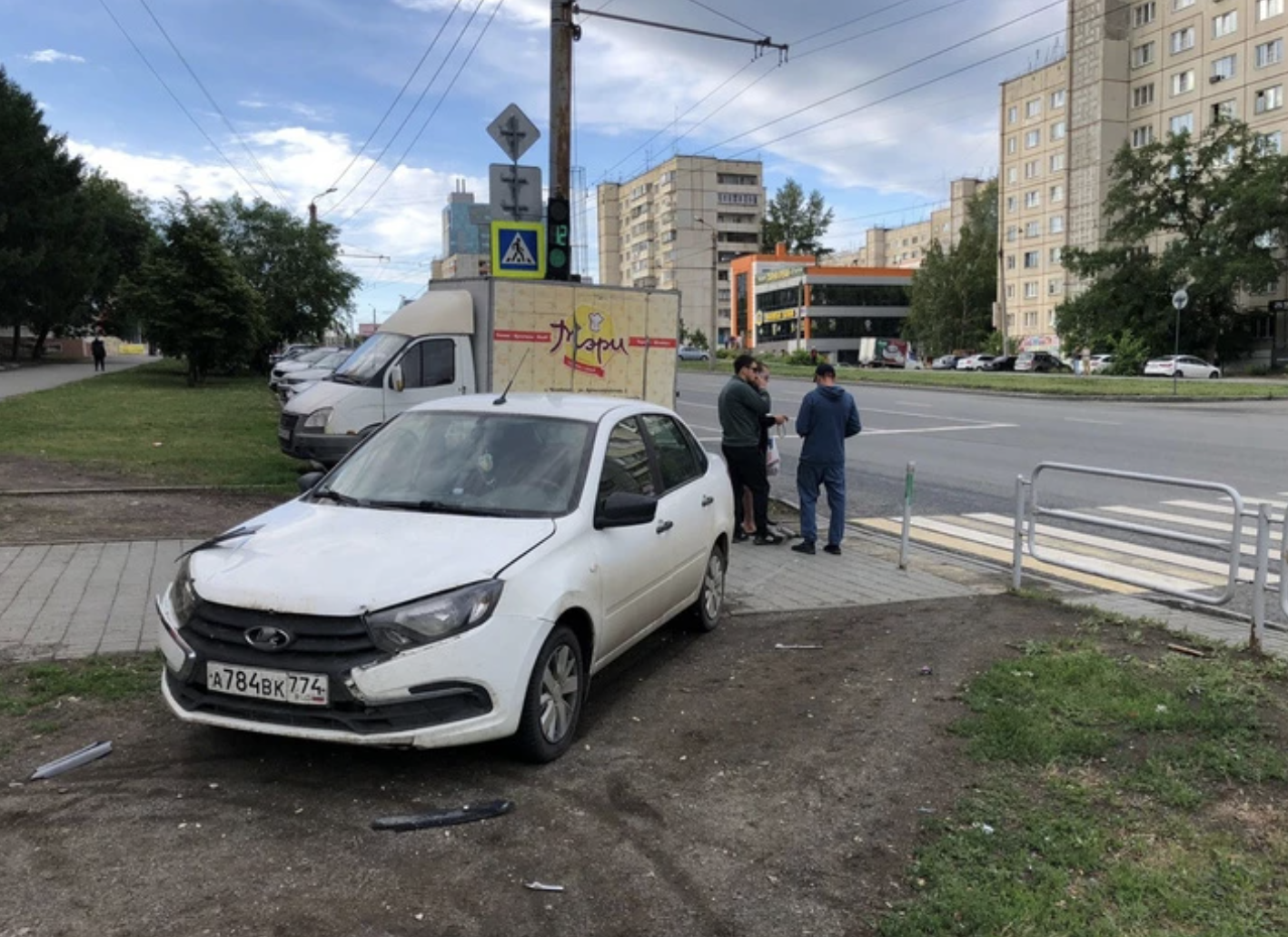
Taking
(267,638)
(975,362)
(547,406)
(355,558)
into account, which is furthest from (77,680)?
(975,362)

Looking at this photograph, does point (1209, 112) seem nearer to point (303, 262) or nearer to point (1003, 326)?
point (1003, 326)

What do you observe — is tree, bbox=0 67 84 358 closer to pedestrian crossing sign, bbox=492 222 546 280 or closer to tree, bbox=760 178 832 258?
pedestrian crossing sign, bbox=492 222 546 280

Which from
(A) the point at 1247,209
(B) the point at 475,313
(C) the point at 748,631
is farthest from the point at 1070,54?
(C) the point at 748,631

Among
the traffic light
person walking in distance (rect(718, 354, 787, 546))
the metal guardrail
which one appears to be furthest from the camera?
the traffic light

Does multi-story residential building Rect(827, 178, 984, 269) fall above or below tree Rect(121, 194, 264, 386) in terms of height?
above

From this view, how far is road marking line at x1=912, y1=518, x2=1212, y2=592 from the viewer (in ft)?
24.9

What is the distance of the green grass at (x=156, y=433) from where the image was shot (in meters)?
13.1

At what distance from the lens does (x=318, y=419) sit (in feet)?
40.5

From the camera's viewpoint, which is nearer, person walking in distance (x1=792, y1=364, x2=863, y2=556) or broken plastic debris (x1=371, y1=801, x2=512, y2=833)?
broken plastic debris (x1=371, y1=801, x2=512, y2=833)

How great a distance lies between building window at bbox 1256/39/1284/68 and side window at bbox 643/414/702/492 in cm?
6739

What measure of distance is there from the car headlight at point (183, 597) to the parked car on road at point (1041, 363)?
65.1 metres

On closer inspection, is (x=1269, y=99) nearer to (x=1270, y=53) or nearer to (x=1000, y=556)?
(x=1270, y=53)

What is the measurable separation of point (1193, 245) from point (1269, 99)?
11544 millimetres

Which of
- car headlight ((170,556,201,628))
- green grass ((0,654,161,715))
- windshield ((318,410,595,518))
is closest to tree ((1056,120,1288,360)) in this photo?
windshield ((318,410,595,518))
